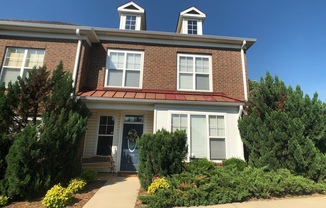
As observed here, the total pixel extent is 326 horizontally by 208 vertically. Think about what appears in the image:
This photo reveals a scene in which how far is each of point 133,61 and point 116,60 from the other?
84cm

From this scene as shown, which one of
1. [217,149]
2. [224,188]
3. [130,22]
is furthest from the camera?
[130,22]

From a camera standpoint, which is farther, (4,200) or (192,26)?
(192,26)

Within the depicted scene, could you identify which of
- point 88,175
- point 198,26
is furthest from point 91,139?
point 198,26

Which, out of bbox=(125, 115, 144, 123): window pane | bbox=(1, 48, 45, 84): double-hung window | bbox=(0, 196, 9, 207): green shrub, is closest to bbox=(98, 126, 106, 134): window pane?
bbox=(125, 115, 144, 123): window pane

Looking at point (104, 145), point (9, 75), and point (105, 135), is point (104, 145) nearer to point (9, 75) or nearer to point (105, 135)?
point (105, 135)

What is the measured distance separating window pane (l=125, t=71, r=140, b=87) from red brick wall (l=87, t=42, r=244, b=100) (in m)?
Result: 0.38

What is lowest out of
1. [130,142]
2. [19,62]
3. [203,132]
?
[130,142]

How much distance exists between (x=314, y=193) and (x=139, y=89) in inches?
287

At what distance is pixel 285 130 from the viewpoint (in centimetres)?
632

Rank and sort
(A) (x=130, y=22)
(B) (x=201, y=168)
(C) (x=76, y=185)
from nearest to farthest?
1. (C) (x=76, y=185)
2. (B) (x=201, y=168)
3. (A) (x=130, y=22)

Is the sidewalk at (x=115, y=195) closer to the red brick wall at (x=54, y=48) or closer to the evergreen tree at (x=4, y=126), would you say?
the evergreen tree at (x=4, y=126)

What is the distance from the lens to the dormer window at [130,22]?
10.5 m

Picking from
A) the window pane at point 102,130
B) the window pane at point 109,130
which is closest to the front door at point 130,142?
the window pane at point 109,130

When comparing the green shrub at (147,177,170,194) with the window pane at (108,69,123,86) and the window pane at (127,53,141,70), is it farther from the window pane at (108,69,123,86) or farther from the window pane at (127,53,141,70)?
the window pane at (127,53,141,70)
